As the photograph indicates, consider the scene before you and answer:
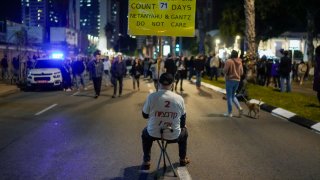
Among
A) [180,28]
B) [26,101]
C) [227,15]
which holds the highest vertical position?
[227,15]

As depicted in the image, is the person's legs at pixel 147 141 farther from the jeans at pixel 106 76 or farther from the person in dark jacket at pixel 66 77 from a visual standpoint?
the jeans at pixel 106 76

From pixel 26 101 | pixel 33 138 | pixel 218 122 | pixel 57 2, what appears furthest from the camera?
pixel 57 2

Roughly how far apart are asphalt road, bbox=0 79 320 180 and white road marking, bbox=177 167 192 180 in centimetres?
8

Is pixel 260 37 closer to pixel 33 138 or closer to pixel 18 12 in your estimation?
pixel 18 12

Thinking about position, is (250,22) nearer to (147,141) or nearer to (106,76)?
(106,76)

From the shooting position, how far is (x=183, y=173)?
764 cm

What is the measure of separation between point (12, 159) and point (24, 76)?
2445cm

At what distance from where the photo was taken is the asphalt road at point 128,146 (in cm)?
781

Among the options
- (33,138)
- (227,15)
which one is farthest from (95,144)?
(227,15)

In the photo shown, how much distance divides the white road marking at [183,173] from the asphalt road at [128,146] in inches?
3.1

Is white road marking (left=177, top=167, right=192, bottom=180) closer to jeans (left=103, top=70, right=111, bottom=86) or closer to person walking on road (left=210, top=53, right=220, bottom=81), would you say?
jeans (left=103, top=70, right=111, bottom=86)

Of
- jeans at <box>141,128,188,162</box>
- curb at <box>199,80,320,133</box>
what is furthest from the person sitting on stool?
curb at <box>199,80,320,133</box>

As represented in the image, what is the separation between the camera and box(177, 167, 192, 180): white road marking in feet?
24.2

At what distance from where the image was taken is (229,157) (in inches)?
355
